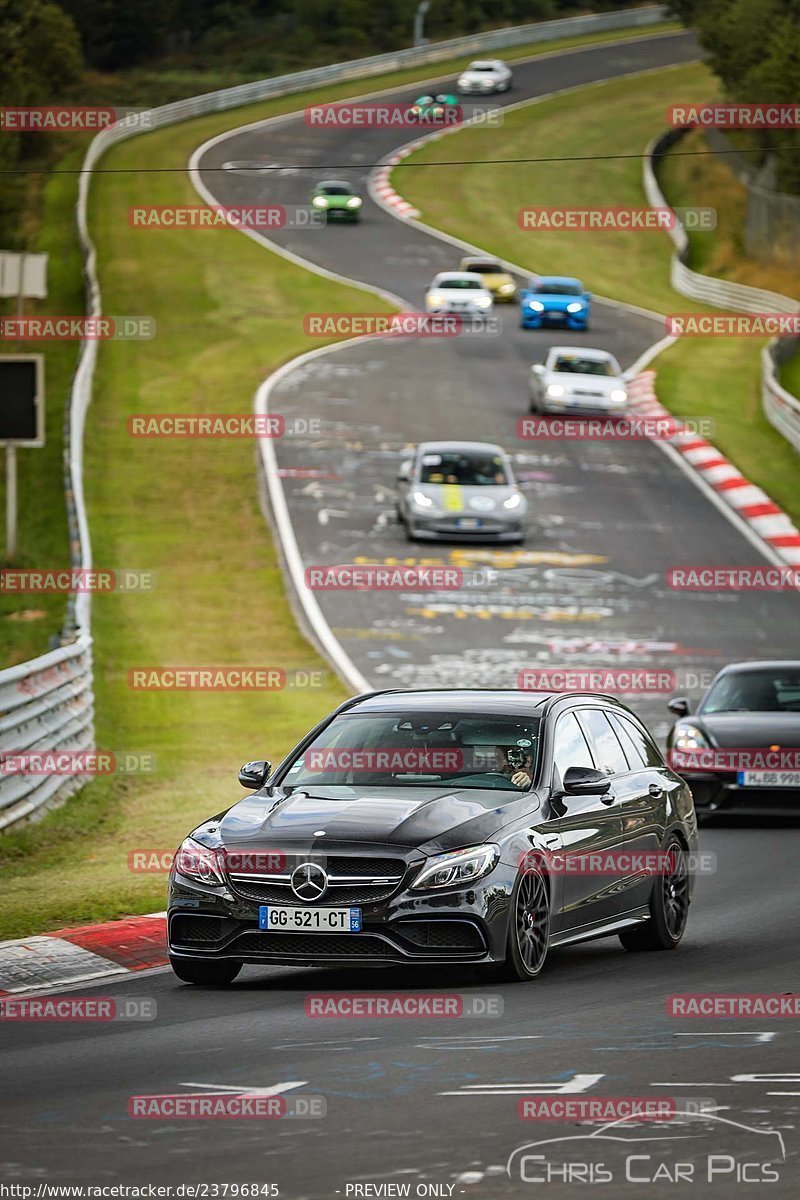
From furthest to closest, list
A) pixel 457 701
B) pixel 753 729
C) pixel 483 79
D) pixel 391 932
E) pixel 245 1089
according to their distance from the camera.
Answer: pixel 483 79 < pixel 753 729 < pixel 457 701 < pixel 391 932 < pixel 245 1089

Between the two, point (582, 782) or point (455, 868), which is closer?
point (455, 868)

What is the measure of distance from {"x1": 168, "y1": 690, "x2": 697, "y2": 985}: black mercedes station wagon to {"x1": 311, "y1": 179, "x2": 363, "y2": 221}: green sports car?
58.3 metres

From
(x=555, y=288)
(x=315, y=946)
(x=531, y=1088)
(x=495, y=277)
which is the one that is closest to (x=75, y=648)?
(x=315, y=946)

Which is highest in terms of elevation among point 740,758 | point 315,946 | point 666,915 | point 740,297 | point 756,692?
point 315,946

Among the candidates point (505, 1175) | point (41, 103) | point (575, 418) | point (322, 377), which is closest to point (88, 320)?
point (322, 377)

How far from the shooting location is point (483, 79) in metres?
93.1

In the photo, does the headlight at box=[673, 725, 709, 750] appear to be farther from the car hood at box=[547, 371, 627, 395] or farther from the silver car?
the car hood at box=[547, 371, 627, 395]

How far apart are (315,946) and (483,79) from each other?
86376 mm

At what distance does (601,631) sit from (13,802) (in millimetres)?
14592

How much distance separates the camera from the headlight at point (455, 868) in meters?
10.1

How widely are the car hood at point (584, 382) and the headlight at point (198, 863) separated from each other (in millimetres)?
33720

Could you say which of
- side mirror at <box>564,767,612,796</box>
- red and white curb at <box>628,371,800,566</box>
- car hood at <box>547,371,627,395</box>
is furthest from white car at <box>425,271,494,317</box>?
side mirror at <box>564,767,612,796</box>

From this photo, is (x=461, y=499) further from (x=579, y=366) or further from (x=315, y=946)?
(x=315, y=946)

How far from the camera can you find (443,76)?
3871 inches
